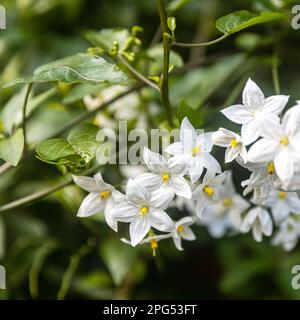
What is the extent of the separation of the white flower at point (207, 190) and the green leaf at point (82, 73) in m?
0.19

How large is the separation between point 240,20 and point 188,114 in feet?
0.55

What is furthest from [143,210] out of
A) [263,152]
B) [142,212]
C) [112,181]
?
[112,181]

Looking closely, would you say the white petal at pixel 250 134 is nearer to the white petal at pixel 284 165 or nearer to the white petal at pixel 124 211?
the white petal at pixel 284 165

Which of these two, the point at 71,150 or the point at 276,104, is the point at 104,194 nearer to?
the point at 71,150

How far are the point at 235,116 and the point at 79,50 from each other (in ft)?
2.24

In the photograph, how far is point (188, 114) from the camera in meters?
0.89

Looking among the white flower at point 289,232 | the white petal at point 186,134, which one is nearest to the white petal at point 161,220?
the white petal at point 186,134

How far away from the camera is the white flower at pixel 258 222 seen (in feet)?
3.25

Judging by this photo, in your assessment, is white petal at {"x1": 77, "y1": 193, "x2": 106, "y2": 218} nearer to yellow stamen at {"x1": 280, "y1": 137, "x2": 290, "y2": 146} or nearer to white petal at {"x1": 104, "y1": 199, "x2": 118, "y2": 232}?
white petal at {"x1": 104, "y1": 199, "x2": 118, "y2": 232}

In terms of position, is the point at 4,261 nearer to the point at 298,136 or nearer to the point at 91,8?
the point at 91,8

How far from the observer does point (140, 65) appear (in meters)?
1.11

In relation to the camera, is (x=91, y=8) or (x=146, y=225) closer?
(x=146, y=225)

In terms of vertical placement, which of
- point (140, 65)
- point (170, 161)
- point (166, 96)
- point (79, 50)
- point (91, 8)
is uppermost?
point (91, 8)
